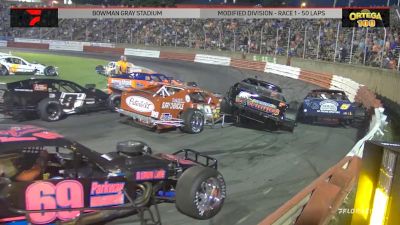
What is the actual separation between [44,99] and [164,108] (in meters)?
4.06

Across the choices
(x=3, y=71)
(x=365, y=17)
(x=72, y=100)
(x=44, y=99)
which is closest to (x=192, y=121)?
(x=72, y=100)

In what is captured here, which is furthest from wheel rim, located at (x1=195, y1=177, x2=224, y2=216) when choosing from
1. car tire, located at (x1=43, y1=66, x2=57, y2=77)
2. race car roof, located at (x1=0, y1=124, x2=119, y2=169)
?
car tire, located at (x1=43, y1=66, x2=57, y2=77)

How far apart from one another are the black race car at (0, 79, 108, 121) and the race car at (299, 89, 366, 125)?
722 cm

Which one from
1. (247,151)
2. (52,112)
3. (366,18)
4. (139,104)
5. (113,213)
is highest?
(366,18)

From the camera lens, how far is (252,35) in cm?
3516

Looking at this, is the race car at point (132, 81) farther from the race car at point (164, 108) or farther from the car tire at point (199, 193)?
the car tire at point (199, 193)

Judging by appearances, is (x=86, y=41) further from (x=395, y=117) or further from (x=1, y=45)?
(x=395, y=117)

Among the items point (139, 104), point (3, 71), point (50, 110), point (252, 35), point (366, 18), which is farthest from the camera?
point (252, 35)

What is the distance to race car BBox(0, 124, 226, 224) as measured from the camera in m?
5.00

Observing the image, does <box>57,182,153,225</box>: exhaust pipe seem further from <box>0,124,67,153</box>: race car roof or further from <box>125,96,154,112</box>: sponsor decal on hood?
<box>125,96,154,112</box>: sponsor decal on hood

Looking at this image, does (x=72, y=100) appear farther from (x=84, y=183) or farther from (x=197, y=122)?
(x=84, y=183)

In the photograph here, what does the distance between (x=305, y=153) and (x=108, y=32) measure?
120 ft

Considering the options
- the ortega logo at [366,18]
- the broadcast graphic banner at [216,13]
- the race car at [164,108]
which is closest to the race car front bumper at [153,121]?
the race car at [164,108]

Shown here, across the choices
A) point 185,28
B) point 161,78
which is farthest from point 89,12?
point 161,78
